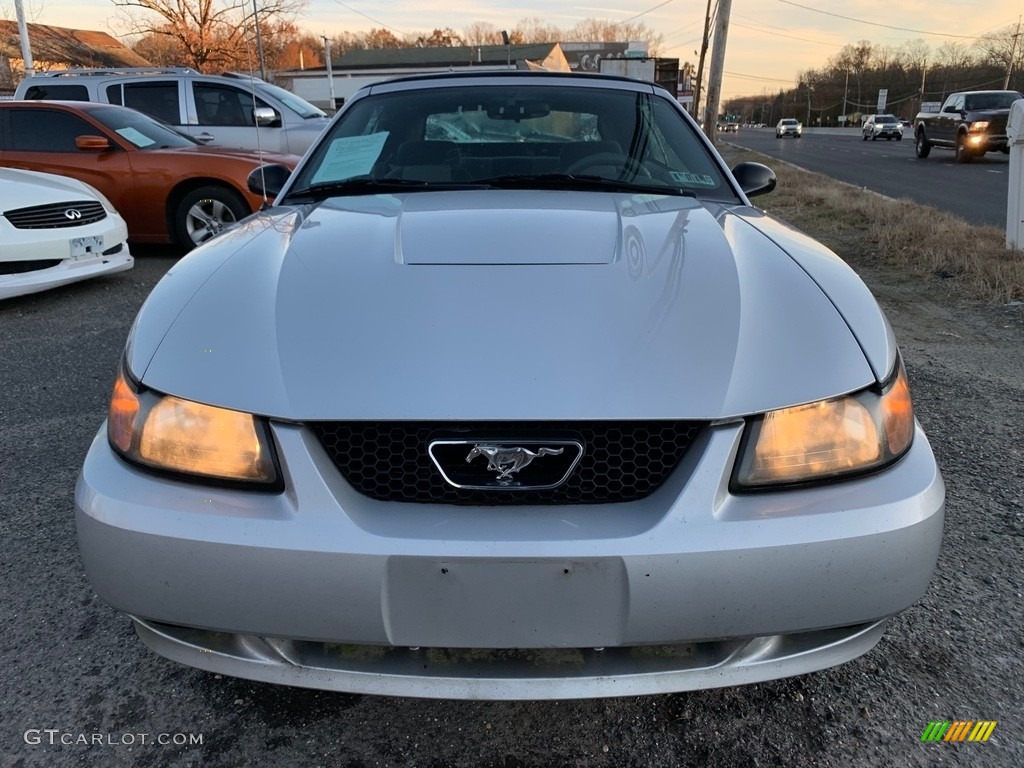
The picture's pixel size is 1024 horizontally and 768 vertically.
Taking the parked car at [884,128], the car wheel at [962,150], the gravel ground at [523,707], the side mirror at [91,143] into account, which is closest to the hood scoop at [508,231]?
the gravel ground at [523,707]

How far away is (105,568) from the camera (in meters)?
1.38

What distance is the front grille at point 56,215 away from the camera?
16.8 ft

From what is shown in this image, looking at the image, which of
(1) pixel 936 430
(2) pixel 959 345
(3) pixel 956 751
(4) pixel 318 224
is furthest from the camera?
(2) pixel 959 345

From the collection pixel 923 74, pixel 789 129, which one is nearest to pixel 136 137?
pixel 789 129

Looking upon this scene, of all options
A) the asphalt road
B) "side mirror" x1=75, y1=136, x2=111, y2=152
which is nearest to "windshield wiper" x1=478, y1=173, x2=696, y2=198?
"side mirror" x1=75, y1=136, x2=111, y2=152

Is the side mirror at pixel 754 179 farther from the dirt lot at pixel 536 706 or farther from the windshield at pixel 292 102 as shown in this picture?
the windshield at pixel 292 102

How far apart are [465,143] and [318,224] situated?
0.85 m

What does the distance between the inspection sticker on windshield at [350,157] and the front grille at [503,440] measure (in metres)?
1.47

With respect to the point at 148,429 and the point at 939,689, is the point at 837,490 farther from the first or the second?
the point at 148,429

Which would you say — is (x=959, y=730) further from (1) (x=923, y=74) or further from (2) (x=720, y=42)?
(1) (x=923, y=74)

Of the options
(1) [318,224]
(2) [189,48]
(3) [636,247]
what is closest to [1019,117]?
(3) [636,247]

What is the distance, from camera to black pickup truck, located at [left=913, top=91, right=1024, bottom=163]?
63.2 ft

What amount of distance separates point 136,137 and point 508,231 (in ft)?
21.4

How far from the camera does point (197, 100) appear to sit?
962 cm
